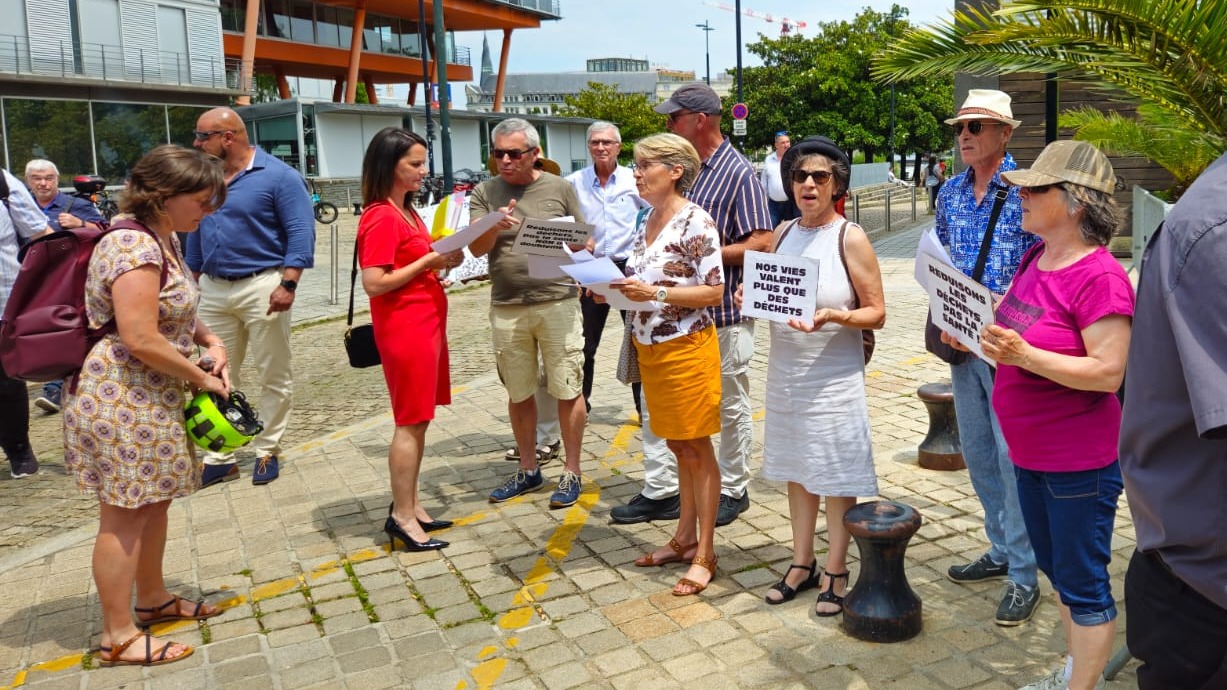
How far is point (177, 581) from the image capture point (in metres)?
5.08

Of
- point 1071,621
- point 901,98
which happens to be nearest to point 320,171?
point 901,98

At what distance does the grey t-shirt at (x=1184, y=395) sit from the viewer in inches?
69.7

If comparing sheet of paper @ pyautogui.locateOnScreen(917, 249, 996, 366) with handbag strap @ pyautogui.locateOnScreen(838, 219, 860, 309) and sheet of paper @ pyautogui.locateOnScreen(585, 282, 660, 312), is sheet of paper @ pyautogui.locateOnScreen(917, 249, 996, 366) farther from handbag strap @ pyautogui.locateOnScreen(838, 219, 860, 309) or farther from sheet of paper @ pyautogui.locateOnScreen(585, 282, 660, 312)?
sheet of paper @ pyautogui.locateOnScreen(585, 282, 660, 312)

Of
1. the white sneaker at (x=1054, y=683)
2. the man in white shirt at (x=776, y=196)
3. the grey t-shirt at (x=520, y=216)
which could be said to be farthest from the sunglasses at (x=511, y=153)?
the man in white shirt at (x=776, y=196)

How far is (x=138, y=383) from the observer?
4.10 metres

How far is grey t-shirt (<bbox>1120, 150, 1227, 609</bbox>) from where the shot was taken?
177 cm

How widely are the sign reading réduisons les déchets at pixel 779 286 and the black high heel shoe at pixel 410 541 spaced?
2111mm

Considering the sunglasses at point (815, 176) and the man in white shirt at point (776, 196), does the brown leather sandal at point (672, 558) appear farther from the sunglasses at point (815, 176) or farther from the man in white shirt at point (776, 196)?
the man in white shirt at point (776, 196)

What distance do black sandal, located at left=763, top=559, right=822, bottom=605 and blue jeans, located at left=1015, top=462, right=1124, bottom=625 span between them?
4.49 feet

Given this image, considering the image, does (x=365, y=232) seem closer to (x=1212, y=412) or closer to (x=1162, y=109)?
(x=1162, y=109)

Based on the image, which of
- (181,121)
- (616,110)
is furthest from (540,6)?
(181,121)

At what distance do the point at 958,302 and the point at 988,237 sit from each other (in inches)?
29.4

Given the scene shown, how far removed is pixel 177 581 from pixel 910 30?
13.9 feet

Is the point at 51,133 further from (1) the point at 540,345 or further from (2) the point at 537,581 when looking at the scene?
(2) the point at 537,581
